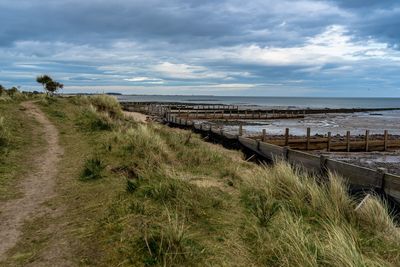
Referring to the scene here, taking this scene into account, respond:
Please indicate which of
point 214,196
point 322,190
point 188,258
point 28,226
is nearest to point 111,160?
point 214,196

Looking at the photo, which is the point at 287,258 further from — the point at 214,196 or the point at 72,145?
the point at 72,145

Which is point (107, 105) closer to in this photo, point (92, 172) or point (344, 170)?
point (92, 172)

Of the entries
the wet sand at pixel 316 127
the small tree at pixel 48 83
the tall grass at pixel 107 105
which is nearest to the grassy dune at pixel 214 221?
the tall grass at pixel 107 105

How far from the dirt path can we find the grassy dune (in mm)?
344

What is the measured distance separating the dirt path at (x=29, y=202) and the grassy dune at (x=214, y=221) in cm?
34

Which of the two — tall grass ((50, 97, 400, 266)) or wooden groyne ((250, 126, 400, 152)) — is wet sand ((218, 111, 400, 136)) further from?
tall grass ((50, 97, 400, 266))

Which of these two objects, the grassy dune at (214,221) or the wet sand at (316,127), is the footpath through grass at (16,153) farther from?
the wet sand at (316,127)

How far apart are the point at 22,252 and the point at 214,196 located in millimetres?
3720

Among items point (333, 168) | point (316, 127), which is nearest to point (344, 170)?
point (333, 168)

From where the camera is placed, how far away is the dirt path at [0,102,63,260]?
5.55 metres

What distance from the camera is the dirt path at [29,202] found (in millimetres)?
5550

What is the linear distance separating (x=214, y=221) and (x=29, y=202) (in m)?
3.50

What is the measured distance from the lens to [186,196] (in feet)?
22.5

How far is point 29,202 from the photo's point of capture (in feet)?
23.2
